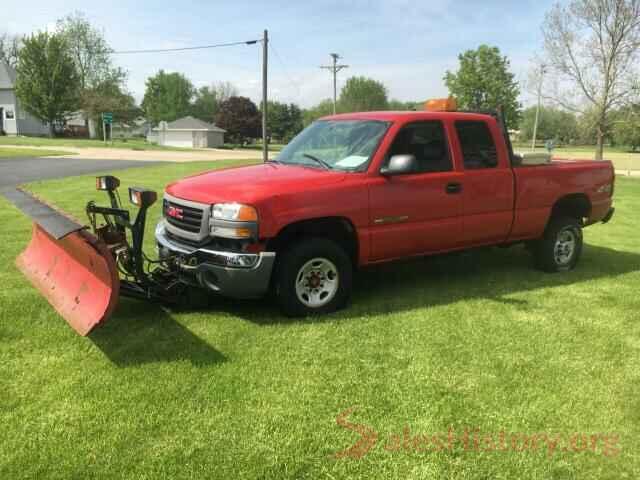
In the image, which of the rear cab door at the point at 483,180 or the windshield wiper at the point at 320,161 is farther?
the rear cab door at the point at 483,180

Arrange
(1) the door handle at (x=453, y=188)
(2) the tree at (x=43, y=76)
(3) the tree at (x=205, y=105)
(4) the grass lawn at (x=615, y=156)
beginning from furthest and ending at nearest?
1. (3) the tree at (x=205, y=105)
2. (2) the tree at (x=43, y=76)
3. (4) the grass lawn at (x=615, y=156)
4. (1) the door handle at (x=453, y=188)

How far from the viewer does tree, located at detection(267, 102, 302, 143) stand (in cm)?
8938

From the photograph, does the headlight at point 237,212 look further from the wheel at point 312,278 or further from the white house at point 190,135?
the white house at point 190,135

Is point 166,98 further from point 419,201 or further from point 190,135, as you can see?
point 419,201

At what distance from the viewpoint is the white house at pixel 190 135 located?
70688 millimetres

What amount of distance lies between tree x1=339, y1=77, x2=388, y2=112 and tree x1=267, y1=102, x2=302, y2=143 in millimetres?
12434

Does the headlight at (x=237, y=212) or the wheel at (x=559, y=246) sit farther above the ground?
the headlight at (x=237, y=212)

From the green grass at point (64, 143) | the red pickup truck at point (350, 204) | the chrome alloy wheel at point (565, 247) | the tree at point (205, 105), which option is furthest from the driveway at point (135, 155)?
the tree at point (205, 105)

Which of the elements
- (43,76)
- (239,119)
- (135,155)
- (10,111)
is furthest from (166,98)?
(135,155)

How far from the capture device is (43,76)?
56.2m

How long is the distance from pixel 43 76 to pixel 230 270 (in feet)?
200

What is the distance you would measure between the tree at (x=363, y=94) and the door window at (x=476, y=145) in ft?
319

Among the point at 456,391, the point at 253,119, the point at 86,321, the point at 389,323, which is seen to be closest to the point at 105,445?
the point at 86,321

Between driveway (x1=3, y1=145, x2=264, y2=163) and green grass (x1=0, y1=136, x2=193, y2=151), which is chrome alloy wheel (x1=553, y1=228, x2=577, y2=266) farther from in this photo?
green grass (x1=0, y1=136, x2=193, y2=151)
